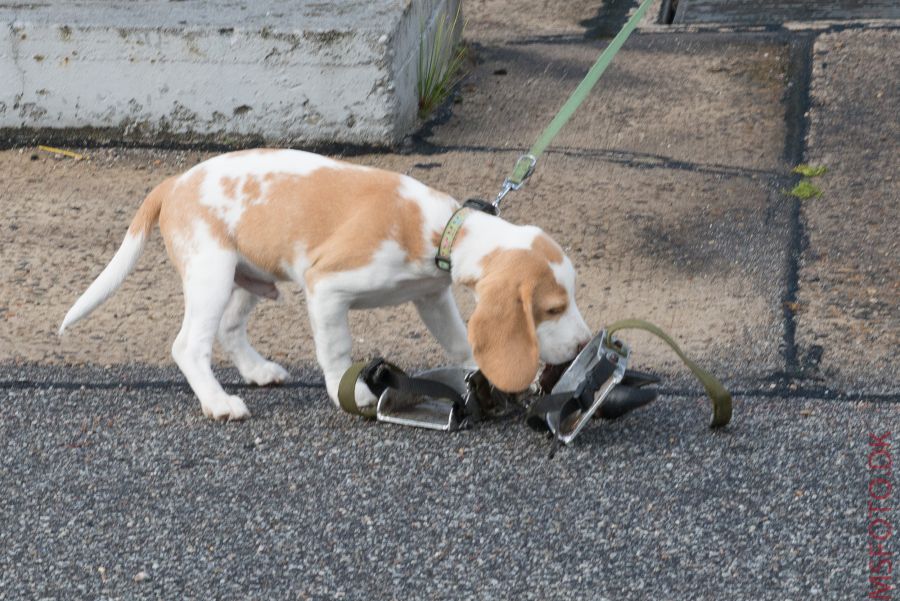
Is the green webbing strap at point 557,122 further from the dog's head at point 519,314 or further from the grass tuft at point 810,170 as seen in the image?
the grass tuft at point 810,170

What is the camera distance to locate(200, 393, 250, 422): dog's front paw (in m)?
4.12

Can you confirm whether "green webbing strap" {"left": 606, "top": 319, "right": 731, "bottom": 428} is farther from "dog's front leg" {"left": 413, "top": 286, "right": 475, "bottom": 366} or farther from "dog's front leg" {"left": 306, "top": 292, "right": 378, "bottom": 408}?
"dog's front leg" {"left": 306, "top": 292, "right": 378, "bottom": 408}

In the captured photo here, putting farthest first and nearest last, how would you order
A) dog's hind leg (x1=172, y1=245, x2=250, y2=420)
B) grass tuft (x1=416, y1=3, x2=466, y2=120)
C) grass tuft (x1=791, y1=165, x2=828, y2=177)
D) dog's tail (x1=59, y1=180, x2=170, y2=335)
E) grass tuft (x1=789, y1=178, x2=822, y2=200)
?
grass tuft (x1=416, y1=3, x2=466, y2=120), grass tuft (x1=791, y1=165, x2=828, y2=177), grass tuft (x1=789, y1=178, x2=822, y2=200), dog's tail (x1=59, y1=180, x2=170, y2=335), dog's hind leg (x1=172, y1=245, x2=250, y2=420)

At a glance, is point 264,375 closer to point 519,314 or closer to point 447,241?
point 447,241

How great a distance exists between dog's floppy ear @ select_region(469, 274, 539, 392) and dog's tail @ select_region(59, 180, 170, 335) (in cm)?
127

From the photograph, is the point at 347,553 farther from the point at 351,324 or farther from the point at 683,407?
the point at 351,324

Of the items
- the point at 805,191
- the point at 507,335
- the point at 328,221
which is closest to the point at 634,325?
the point at 507,335

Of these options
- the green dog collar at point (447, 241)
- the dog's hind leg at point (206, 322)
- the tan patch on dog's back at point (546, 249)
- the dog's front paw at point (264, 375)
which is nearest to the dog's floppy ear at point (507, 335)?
the tan patch on dog's back at point (546, 249)

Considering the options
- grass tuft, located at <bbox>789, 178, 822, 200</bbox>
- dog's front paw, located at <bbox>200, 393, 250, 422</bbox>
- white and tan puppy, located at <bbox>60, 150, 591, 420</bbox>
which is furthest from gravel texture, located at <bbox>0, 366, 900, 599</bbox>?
grass tuft, located at <bbox>789, 178, 822, 200</bbox>

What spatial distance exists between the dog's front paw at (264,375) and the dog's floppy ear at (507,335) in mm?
998

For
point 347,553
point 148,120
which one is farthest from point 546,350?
point 148,120

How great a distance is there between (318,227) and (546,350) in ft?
2.71

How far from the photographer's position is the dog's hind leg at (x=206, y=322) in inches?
159

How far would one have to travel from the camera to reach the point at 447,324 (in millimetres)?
4348
